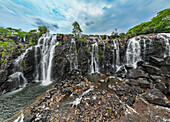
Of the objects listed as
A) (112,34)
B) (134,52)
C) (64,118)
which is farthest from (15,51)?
(112,34)

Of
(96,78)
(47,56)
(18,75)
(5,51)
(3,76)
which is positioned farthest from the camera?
(47,56)

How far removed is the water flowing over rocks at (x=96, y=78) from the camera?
14.9 ft

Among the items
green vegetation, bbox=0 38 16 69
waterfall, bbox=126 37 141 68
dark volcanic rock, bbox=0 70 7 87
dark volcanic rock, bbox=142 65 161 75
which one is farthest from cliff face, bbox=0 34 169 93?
dark volcanic rock, bbox=142 65 161 75

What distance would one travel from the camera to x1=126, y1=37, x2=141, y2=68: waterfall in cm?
1457

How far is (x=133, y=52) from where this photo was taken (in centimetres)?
1491

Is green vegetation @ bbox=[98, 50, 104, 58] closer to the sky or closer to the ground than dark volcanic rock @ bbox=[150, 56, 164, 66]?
closer to the sky

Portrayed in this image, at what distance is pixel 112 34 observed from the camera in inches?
1286

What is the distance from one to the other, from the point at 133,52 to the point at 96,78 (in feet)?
39.4

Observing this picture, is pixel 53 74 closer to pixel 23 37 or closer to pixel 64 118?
pixel 64 118

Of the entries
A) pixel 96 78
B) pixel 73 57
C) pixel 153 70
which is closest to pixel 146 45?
pixel 153 70

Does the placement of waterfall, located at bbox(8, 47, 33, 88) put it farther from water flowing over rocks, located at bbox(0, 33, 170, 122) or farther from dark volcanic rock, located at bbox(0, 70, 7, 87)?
dark volcanic rock, located at bbox(0, 70, 7, 87)

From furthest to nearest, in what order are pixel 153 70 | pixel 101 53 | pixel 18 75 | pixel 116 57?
pixel 101 53 < pixel 116 57 < pixel 18 75 < pixel 153 70

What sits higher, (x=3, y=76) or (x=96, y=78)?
(x=3, y=76)

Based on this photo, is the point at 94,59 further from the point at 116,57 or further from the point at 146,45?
the point at 146,45
